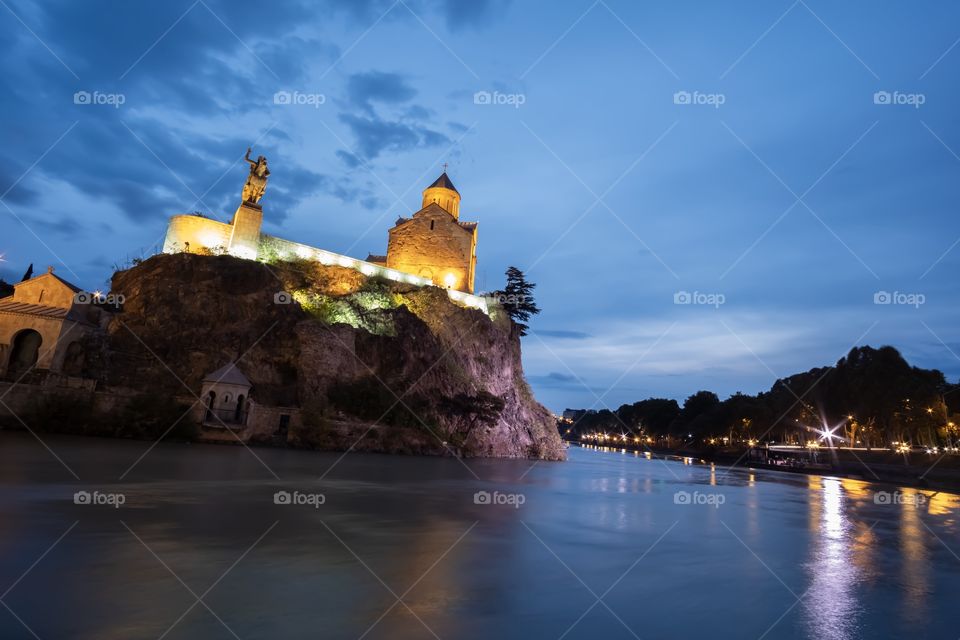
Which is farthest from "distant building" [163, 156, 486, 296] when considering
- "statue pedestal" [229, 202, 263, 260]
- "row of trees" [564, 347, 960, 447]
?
"row of trees" [564, 347, 960, 447]

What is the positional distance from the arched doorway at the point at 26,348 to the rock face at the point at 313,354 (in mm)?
2875

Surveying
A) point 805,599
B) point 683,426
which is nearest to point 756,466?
point 683,426

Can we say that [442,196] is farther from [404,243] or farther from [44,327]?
[44,327]

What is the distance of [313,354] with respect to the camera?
3900cm

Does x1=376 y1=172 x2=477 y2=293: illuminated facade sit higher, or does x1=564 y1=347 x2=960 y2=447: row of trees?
x1=376 y1=172 x2=477 y2=293: illuminated facade

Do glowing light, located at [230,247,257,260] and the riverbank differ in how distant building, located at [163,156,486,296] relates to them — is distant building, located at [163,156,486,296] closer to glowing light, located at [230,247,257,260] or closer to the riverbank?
glowing light, located at [230,247,257,260]

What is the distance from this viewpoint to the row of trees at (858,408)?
188 ft

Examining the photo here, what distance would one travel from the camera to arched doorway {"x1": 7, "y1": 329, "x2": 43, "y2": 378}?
29062mm

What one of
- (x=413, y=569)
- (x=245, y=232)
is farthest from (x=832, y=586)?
(x=245, y=232)

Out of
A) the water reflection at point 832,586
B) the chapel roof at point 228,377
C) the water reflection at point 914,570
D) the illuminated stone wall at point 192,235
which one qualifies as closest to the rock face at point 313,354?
the chapel roof at point 228,377

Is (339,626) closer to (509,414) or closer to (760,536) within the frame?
(760,536)

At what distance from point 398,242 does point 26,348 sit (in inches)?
1596

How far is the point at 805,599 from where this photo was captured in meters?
7.20

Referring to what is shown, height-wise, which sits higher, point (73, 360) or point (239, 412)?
point (73, 360)
